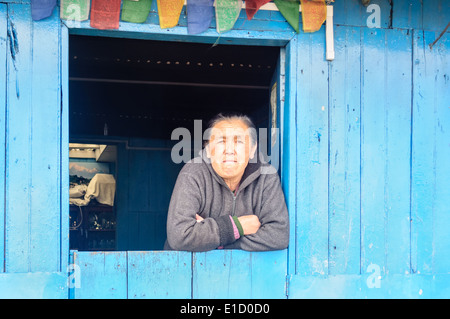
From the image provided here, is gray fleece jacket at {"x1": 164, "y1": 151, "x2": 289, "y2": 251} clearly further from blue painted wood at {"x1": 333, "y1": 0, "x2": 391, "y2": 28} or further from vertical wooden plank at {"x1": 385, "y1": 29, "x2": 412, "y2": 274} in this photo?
blue painted wood at {"x1": 333, "y1": 0, "x2": 391, "y2": 28}

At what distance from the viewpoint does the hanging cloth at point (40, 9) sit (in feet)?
8.38

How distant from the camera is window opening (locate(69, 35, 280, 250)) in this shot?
13.7 feet

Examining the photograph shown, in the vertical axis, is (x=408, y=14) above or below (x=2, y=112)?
above

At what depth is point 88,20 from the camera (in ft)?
8.63

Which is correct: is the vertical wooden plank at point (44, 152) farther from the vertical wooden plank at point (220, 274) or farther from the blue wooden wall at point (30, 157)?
the vertical wooden plank at point (220, 274)

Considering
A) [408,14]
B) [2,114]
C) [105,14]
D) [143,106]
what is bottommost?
[2,114]

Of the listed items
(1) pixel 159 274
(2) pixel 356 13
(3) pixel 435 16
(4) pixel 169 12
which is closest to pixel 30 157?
(1) pixel 159 274

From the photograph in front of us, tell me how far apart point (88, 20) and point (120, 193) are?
5.24 m

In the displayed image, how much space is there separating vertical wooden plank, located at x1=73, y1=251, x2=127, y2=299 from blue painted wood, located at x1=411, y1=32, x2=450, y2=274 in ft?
5.94

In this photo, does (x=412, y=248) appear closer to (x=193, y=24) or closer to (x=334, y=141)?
(x=334, y=141)

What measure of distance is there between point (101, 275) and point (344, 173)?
5.20 feet

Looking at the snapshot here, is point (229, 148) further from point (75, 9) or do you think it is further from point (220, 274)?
point (75, 9)

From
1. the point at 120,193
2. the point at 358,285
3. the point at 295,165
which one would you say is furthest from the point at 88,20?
the point at 120,193

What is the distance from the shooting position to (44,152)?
8.44 ft
